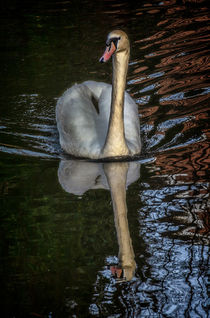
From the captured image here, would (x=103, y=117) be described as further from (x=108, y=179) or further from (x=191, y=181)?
(x=191, y=181)

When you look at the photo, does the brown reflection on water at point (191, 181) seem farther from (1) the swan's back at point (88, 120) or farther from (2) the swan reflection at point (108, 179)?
(1) the swan's back at point (88, 120)

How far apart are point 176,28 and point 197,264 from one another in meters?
9.20

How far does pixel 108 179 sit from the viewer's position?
25.2 ft

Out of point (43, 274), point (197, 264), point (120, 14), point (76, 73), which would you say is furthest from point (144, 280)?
point (120, 14)

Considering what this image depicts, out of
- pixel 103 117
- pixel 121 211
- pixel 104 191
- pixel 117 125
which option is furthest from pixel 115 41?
pixel 121 211

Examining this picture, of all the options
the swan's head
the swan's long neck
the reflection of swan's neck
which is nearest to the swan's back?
the swan's long neck

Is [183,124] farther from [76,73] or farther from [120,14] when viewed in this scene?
[120,14]

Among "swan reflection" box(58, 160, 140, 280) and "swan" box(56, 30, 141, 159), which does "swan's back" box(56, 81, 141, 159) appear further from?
"swan reflection" box(58, 160, 140, 280)

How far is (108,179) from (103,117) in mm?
1598

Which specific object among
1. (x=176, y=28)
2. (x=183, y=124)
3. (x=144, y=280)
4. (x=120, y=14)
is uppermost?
(x=120, y=14)

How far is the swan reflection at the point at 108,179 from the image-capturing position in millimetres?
6398

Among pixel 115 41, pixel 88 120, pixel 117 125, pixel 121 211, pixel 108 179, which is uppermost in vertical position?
pixel 115 41

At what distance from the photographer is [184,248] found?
18.8 ft

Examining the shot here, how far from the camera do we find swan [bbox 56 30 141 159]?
8.02 m
